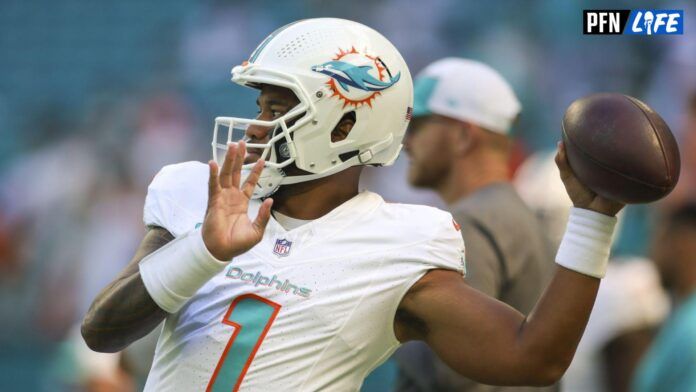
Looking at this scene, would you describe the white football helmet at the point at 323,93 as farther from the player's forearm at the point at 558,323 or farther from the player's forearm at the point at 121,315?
the player's forearm at the point at 558,323

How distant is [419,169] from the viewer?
4.07 metres

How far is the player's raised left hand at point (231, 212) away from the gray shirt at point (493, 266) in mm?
1300

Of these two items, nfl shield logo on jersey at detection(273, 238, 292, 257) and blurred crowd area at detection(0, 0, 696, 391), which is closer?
nfl shield logo on jersey at detection(273, 238, 292, 257)

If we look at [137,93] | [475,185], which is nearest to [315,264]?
[475,185]

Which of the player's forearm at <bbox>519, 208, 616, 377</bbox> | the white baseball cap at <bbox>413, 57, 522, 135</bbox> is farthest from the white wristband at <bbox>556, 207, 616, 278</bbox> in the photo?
the white baseball cap at <bbox>413, 57, 522, 135</bbox>

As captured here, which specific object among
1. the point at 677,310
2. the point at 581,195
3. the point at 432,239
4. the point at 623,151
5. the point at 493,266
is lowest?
the point at 677,310

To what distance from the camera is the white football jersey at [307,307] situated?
95.0 inches

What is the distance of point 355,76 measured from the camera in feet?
8.39

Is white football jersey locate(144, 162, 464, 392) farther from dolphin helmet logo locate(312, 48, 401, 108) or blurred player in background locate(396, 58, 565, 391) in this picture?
blurred player in background locate(396, 58, 565, 391)

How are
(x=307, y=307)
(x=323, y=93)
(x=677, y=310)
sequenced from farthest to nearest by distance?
1. (x=677, y=310)
2. (x=323, y=93)
3. (x=307, y=307)

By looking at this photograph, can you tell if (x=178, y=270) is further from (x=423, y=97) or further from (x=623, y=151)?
(x=423, y=97)

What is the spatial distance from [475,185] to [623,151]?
1.67 meters

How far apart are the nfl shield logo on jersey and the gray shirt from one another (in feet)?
3.57

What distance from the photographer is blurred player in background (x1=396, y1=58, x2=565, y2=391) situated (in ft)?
11.7
